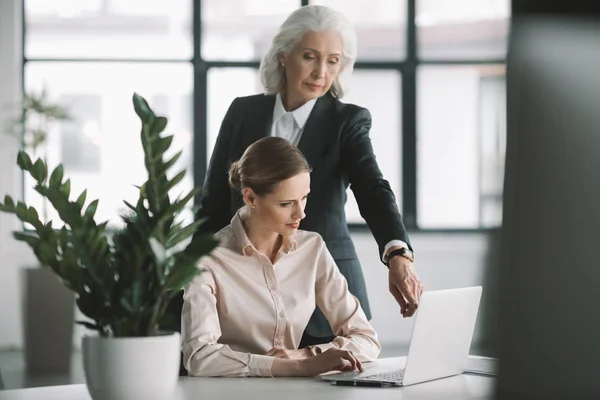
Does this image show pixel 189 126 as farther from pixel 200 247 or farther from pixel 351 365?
pixel 200 247

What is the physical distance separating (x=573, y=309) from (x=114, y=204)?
6423mm

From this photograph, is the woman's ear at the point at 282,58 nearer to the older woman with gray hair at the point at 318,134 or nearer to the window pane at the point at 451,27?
the older woman with gray hair at the point at 318,134

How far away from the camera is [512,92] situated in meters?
0.37

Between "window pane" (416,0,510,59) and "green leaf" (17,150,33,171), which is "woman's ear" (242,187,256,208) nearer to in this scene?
"green leaf" (17,150,33,171)

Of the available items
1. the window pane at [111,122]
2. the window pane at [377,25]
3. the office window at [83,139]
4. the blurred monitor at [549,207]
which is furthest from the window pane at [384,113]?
the blurred monitor at [549,207]

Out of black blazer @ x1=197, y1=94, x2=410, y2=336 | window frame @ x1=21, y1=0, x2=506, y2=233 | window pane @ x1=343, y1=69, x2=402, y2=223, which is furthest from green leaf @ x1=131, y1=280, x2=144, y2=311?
window pane @ x1=343, y1=69, x2=402, y2=223

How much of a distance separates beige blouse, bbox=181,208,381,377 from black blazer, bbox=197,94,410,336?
0.29 feet

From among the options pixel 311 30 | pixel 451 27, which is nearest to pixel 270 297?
pixel 311 30

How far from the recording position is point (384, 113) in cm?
684

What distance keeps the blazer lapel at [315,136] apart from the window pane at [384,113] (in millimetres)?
4398

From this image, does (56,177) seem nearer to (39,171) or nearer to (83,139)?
(39,171)

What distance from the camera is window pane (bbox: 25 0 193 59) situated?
660 cm

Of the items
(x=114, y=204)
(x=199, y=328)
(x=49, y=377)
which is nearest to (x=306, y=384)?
(x=199, y=328)

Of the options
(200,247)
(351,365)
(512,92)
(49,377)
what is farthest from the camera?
(49,377)
